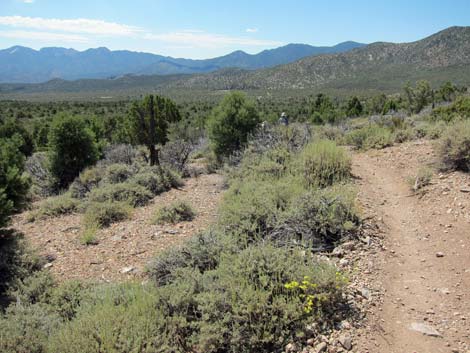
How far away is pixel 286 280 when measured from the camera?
13.4ft

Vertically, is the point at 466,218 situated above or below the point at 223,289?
above

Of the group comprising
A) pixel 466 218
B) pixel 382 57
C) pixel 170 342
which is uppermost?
pixel 382 57

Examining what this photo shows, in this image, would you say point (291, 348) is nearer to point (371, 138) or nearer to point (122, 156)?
point (371, 138)

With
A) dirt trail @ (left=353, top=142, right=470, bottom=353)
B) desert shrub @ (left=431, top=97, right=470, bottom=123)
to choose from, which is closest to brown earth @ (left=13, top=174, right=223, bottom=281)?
dirt trail @ (left=353, top=142, right=470, bottom=353)

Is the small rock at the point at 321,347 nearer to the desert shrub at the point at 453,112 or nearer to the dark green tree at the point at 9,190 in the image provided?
the dark green tree at the point at 9,190

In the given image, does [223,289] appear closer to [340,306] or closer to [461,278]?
[340,306]

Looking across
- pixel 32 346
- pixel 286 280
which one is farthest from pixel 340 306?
pixel 32 346

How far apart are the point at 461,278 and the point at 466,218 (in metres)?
1.65

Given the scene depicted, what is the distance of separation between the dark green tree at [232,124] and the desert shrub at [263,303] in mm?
10657

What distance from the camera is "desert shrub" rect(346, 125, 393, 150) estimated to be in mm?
11242

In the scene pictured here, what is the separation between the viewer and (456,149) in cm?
717

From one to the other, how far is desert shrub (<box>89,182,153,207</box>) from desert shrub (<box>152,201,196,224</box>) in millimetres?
1878

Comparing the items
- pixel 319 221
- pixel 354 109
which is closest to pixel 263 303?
pixel 319 221

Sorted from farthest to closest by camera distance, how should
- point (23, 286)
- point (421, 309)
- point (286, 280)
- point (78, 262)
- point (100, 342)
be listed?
point (78, 262) → point (23, 286) → point (286, 280) → point (421, 309) → point (100, 342)
